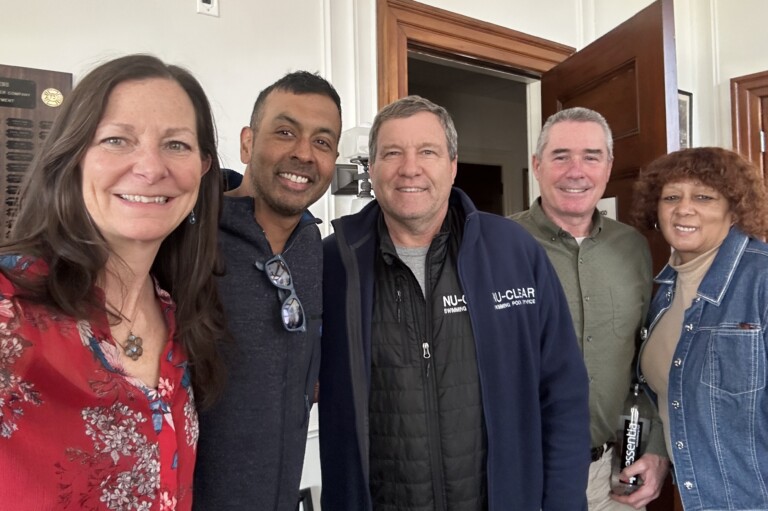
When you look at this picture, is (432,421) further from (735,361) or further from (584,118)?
(584,118)

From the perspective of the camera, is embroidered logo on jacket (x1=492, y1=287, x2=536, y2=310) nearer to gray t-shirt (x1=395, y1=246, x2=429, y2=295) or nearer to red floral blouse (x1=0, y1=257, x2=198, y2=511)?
gray t-shirt (x1=395, y1=246, x2=429, y2=295)

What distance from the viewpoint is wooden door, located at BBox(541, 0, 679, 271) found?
6.37 ft

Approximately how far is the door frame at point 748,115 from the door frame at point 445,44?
1.21 m

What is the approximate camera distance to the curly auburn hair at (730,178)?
4.85 feet

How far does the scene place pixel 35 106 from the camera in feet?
5.29

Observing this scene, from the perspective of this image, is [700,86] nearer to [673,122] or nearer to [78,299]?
[673,122]

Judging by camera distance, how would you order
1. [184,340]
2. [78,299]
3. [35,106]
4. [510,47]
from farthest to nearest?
[510,47] < [35,106] < [184,340] < [78,299]

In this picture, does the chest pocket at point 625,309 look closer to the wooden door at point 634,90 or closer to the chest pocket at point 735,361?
the chest pocket at point 735,361

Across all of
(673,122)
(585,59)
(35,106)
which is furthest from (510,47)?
(35,106)

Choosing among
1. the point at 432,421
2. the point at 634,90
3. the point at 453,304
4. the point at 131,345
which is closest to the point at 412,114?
the point at 453,304

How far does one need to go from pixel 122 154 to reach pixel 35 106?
43.0 inches

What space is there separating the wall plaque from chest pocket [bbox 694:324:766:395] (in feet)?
6.75

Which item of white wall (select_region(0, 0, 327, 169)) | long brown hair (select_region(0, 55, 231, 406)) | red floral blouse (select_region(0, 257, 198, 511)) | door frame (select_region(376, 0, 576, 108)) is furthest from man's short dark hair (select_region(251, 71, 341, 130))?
door frame (select_region(376, 0, 576, 108))

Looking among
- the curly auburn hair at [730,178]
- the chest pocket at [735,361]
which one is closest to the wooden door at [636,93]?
the curly auburn hair at [730,178]
